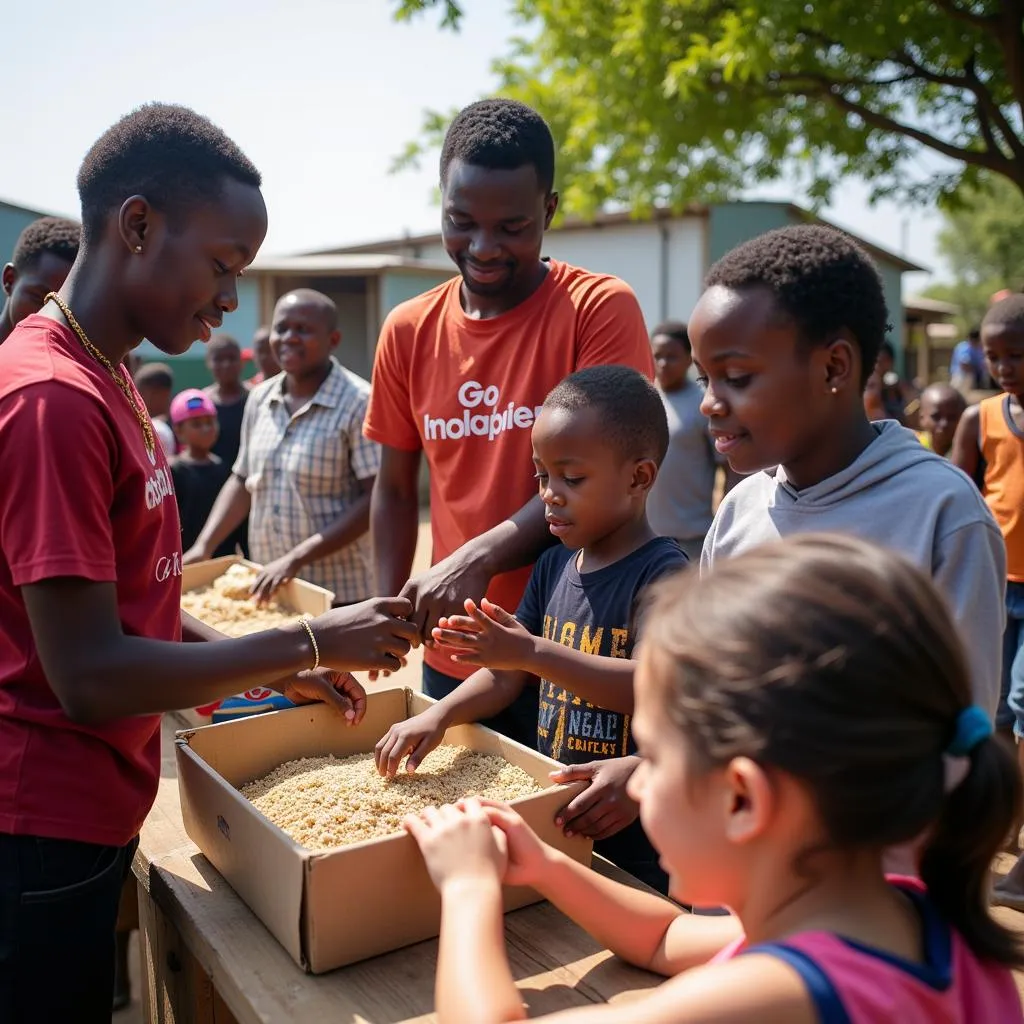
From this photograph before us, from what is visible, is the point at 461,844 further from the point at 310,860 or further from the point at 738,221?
the point at 738,221

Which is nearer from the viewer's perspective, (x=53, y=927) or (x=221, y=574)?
(x=53, y=927)

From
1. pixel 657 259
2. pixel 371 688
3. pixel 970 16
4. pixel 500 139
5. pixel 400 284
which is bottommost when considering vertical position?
pixel 371 688

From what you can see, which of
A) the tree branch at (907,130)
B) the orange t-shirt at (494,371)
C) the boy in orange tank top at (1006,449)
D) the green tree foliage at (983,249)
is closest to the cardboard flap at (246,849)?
the orange t-shirt at (494,371)

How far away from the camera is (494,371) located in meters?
2.61

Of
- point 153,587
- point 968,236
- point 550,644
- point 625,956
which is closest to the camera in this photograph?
point 625,956

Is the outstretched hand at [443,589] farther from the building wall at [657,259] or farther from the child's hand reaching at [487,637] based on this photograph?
the building wall at [657,259]

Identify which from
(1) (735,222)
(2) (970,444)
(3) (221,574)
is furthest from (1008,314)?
(1) (735,222)

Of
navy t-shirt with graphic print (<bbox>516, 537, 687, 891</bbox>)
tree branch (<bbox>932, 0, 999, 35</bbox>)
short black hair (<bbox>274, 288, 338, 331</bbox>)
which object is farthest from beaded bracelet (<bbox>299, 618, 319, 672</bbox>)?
tree branch (<bbox>932, 0, 999, 35</bbox>)

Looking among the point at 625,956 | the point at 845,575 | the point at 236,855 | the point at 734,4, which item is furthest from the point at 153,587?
the point at 734,4

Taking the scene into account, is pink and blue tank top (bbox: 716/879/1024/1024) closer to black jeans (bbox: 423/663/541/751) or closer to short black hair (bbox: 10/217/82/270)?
black jeans (bbox: 423/663/541/751)

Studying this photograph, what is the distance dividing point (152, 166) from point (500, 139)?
101 cm

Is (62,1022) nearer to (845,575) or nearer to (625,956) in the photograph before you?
(625,956)

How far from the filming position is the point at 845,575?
1.04 metres

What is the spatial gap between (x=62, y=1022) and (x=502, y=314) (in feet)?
5.96
